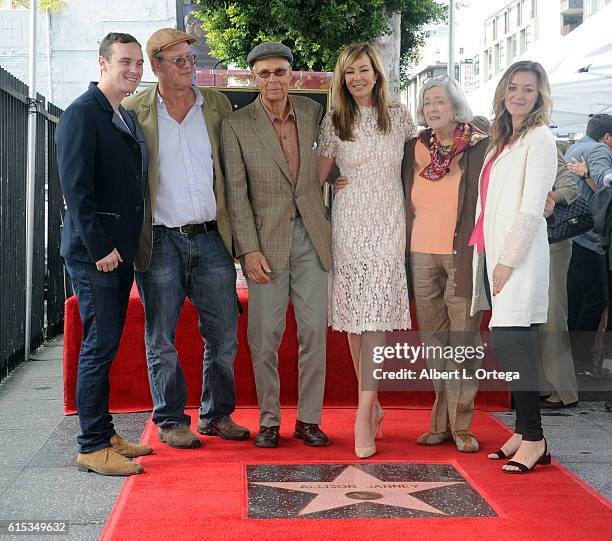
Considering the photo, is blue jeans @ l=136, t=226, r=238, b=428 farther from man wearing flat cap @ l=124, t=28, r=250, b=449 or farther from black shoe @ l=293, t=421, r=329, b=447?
black shoe @ l=293, t=421, r=329, b=447

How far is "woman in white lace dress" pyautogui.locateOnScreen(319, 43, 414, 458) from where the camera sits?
4.62 meters

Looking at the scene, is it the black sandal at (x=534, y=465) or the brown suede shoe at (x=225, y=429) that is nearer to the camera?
the black sandal at (x=534, y=465)

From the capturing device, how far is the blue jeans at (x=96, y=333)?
425cm

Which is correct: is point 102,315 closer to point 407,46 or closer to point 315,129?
point 315,129

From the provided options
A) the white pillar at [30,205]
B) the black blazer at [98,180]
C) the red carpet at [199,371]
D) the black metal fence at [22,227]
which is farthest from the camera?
the white pillar at [30,205]

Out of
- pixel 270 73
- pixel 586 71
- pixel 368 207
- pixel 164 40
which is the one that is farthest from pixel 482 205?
pixel 586 71

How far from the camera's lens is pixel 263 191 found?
4664 mm

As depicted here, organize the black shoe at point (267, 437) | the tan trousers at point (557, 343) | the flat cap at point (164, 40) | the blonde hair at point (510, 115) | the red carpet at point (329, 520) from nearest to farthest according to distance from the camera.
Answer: the red carpet at point (329, 520)
the blonde hair at point (510, 115)
the flat cap at point (164, 40)
the black shoe at point (267, 437)
the tan trousers at point (557, 343)

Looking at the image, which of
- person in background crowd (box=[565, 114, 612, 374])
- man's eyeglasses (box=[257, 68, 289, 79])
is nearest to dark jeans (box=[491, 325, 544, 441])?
man's eyeglasses (box=[257, 68, 289, 79])

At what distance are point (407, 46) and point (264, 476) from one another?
51.7 feet

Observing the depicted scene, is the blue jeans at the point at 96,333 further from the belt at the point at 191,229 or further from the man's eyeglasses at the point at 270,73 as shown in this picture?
the man's eyeglasses at the point at 270,73

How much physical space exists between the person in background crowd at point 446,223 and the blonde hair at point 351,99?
188 millimetres

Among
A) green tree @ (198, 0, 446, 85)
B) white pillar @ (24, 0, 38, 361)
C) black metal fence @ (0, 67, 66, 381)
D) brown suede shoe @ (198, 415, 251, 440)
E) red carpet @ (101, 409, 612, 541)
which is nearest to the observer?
red carpet @ (101, 409, 612, 541)

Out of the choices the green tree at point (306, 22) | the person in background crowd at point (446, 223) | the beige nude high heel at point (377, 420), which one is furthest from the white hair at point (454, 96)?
the green tree at point (306, 22)
